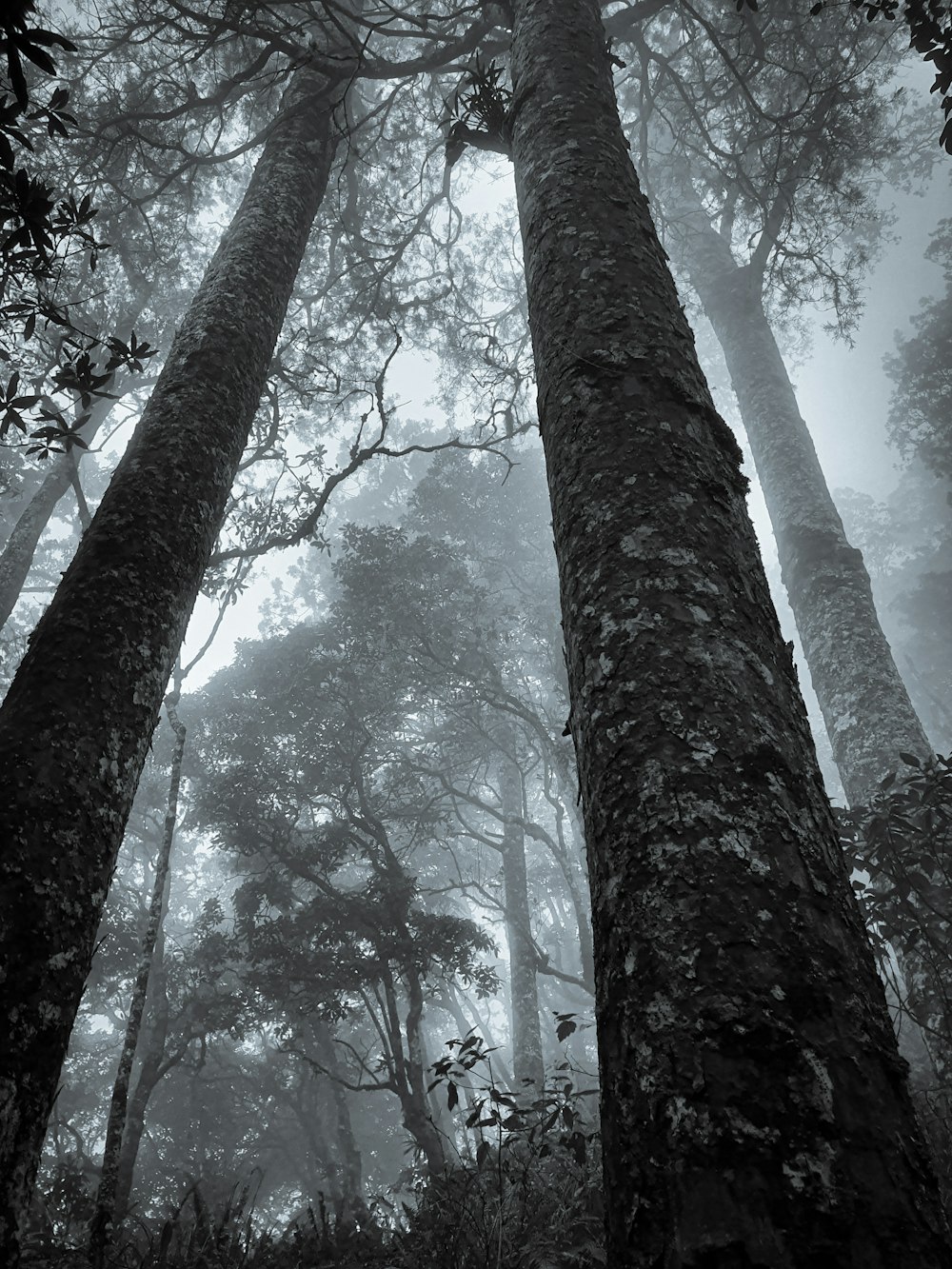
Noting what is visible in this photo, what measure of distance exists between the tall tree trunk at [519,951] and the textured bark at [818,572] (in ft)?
22.8

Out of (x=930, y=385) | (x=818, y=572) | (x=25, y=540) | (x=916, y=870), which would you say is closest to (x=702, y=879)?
(x=916, y=870)

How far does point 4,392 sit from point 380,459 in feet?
108

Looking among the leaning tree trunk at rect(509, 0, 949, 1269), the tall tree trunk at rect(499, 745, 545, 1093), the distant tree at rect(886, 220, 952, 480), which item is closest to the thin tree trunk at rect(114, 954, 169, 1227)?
the tall tree trunk at rect(499, 745, 545, 1093)

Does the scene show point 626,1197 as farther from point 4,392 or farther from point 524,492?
point 524,492

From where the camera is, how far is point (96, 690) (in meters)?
2.23

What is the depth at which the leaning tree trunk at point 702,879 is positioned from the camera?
789 mm

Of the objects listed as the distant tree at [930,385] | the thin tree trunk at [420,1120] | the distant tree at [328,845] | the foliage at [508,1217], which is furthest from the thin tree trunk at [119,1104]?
the distant tree at [930,385]

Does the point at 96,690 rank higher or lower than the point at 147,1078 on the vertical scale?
lower

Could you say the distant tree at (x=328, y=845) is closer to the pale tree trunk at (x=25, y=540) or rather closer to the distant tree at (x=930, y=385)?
the pale tree trunk at (x=25, y=540)

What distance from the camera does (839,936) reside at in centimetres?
103

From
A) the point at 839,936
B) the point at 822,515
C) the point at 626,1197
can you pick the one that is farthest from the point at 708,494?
the point at 822,515

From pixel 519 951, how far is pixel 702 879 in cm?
1390

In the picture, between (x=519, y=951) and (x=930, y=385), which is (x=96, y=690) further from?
(x=930, y=385)

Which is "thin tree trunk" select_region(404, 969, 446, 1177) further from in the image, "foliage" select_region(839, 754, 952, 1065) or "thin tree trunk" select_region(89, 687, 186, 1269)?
"foliage" select_region(839, 754, 952, 1065)
